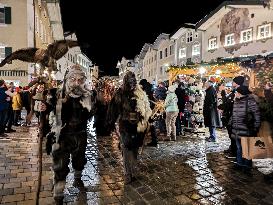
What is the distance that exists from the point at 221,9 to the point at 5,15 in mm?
17966

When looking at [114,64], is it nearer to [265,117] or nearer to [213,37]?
[213,37]

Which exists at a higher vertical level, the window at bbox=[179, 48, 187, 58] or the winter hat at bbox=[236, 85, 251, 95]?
the window at bbox=[179, 48, 187, 58]

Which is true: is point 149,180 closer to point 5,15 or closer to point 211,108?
point 211,108

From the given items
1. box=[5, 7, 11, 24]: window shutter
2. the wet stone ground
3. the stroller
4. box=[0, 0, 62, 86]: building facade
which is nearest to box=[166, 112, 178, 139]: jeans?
the wet stone ground

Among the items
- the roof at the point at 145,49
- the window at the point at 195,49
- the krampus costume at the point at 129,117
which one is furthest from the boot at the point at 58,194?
the roof at the point at 145,49

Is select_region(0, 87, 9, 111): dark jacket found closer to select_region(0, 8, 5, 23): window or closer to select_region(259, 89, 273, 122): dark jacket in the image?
select_region(259, 89, 273, 122): dark jacket

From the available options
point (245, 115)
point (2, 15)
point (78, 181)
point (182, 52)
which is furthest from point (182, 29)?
point (78, 181)

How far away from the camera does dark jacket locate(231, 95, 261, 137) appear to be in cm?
636

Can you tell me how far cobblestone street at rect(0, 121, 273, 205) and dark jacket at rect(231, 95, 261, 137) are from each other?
0.96 metres

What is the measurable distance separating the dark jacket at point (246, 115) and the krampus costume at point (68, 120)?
3.49 meters

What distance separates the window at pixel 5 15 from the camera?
887 inches

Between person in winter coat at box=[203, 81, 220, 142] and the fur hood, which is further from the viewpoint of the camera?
person in winter coat at box=[203, 81, 220, 142]

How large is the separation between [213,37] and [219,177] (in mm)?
24932

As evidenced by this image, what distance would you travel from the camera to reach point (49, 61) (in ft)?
13.5
